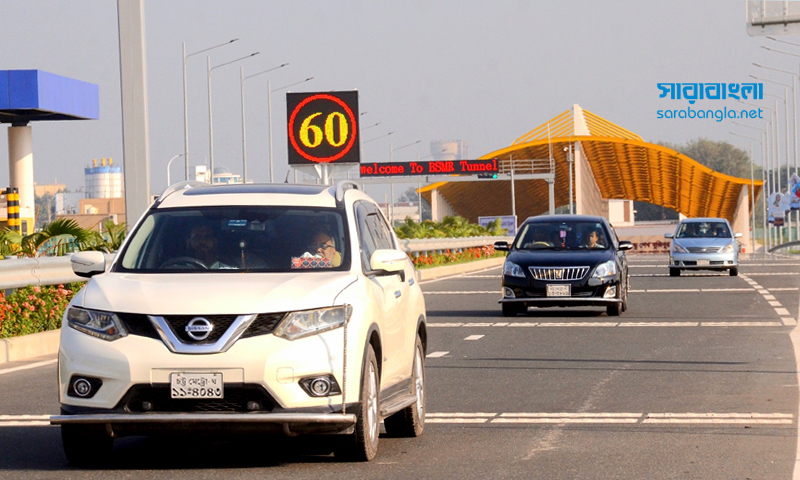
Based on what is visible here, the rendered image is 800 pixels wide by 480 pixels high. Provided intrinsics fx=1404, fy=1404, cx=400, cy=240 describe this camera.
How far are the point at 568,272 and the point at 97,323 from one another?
13.7 metres

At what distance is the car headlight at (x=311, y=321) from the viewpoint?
738cm

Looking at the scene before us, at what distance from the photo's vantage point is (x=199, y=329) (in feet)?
23.9

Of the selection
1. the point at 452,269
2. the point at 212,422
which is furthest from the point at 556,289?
the point at 452,269

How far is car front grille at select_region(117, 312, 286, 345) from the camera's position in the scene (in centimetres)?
730

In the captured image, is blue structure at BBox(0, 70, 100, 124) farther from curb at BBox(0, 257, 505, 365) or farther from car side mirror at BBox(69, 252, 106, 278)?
car side mirror at BBox(69, 252, 106, 278)

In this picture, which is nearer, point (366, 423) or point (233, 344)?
point (233, 344)

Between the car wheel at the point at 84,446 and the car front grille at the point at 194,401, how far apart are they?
0.33 metres

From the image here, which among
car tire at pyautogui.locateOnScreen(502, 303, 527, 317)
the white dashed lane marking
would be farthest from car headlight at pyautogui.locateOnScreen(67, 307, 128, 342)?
car tire at pyautogui.locateOnScreen(502, 303, 527, 317)

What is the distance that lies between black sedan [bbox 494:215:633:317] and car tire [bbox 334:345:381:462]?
12.7 metres

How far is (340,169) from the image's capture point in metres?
30.3

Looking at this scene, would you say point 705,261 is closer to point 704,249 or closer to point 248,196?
point 704,249

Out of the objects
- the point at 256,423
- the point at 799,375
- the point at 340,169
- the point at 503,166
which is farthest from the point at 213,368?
the point at 503,166

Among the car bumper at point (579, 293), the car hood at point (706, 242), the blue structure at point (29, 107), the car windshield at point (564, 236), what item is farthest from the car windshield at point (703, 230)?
the blue structure at point (29, 107)

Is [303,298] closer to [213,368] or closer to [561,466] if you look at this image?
[213,368]
